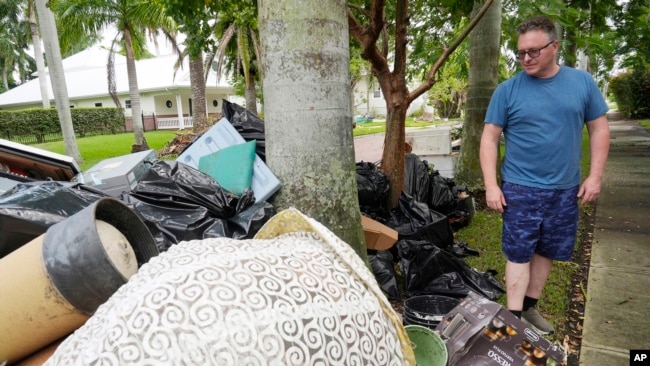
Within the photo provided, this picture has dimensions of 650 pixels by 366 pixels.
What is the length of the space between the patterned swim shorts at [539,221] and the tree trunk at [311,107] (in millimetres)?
936

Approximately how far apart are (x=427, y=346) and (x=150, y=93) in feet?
98.0

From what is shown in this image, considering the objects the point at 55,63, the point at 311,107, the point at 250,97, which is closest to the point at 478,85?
the point at 311,107

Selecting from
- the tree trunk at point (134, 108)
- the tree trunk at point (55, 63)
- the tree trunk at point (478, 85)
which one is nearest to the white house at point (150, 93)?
the tree trunk at point (134, 108)

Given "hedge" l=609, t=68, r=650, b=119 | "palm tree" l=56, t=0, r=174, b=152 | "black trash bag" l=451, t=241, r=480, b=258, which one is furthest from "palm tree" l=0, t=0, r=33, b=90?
"hedge" l=609, t=68, r=650, b=119

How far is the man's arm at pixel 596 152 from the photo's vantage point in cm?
239

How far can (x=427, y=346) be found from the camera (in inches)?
79.4

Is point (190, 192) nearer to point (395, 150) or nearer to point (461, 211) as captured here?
point (395, 150)

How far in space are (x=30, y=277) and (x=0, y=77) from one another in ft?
187

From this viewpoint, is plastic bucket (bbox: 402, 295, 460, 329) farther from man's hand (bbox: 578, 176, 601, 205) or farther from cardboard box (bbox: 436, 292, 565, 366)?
man's hand (bbox: 578, 176, 601, 205)

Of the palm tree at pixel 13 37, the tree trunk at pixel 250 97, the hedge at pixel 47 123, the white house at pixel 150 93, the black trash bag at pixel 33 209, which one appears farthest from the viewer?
the palm tree at pixel 13 37

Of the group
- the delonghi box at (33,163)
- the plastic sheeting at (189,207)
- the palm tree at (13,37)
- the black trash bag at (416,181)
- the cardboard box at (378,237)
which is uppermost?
the palm tree at (13,37)

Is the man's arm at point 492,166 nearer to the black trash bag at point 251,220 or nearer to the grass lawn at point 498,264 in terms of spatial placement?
the grass lawn at point 498,264

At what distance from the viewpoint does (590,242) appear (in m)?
4.27

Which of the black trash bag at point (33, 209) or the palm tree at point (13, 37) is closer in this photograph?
the black trash bag at point (33, 209)
